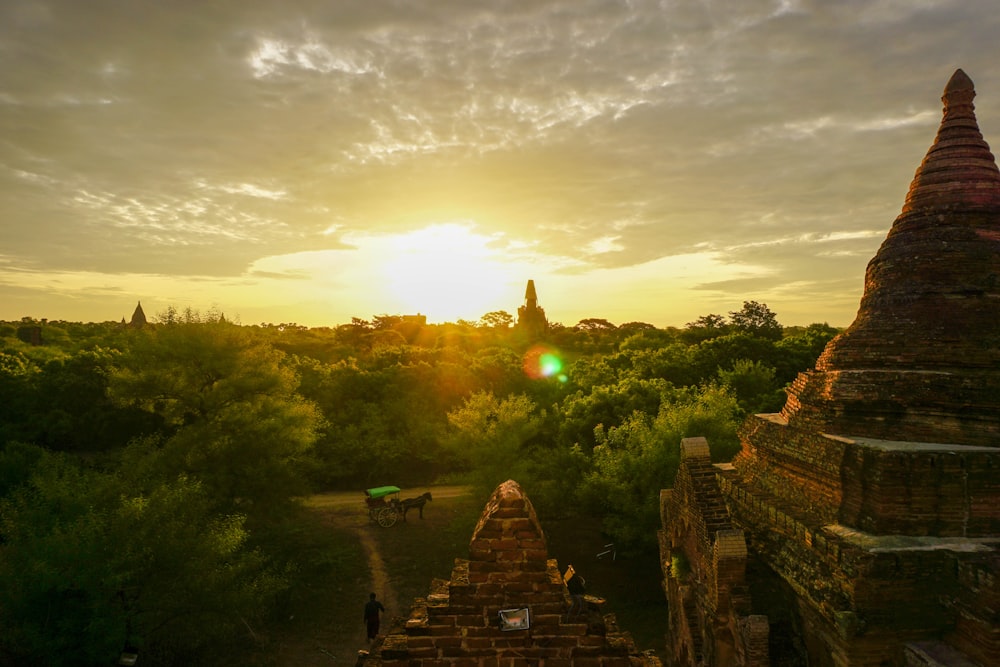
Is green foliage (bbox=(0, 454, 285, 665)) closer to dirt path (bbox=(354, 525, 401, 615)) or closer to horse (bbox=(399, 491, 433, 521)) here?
dirt path (bbox=(354, 525, 401, 615))

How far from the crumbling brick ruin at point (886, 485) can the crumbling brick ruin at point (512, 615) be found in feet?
15.9

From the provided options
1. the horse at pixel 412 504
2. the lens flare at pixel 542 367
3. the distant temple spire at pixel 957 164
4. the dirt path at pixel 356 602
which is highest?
the distant temple spire at pixel 957 164

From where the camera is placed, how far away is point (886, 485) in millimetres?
7336

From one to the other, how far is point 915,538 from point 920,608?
83 centimetres

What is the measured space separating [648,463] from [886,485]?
11.2m

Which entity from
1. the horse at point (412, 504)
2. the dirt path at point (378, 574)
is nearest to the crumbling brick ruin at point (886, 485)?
the dirt path at point (378, 574)

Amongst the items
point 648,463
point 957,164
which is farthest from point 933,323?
point 648,463

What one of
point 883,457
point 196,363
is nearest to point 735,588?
point 883,457

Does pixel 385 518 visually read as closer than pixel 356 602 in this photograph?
No

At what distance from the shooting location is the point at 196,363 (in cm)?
2034

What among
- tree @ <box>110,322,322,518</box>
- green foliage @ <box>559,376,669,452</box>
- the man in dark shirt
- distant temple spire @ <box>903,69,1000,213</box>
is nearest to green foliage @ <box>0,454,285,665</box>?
tree @ <box>110,322,322,518</box>

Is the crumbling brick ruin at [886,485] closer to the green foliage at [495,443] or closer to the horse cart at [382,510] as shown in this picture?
the green foliage at [495,443]

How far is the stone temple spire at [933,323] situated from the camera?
27.7ft

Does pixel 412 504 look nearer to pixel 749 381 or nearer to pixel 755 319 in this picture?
pixel 749 381
